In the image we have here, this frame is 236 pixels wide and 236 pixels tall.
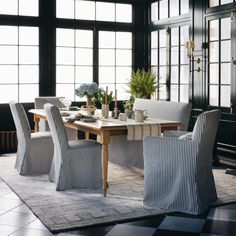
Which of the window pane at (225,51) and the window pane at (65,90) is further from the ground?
the window pane at (225,51)

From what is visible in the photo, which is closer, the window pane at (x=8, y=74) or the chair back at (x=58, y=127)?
the chair back at (x=58, y=127)

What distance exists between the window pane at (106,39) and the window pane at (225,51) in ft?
8.66

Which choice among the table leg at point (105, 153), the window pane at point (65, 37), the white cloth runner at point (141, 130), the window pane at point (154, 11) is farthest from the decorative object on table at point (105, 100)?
the window pane at point (154, 11)

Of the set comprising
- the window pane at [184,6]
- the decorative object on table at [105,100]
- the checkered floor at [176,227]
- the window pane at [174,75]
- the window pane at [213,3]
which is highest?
the window pane at [184,6]

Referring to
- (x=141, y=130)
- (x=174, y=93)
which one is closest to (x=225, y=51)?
(x=174, y=93)

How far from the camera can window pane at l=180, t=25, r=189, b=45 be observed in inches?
303

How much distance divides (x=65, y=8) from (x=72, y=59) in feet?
2.98

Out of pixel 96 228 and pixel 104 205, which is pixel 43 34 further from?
pixel 96 228

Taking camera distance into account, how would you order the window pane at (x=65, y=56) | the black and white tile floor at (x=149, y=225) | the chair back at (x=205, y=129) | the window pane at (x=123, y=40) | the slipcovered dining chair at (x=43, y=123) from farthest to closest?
1. the window pane at (x=123, y=40)
2. the window pane at (x=65, y=56)
3. the slipcovered dining chair at (x=43, y=123)
4. the chair back at (x=205, y=129)
5. the black and white tile floor at (x=149, y=225)

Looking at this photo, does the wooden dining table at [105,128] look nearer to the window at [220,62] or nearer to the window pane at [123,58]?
the window at [220,62]

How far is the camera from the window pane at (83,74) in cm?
864

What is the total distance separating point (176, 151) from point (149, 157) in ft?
0.96

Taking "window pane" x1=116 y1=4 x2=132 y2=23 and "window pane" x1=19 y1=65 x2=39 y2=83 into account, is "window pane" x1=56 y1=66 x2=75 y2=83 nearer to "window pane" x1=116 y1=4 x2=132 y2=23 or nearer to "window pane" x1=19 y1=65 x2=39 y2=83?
"window pane" x1=19 y1=65 x2=39 y2=83

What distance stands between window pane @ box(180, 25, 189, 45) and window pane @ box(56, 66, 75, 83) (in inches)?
81.2
